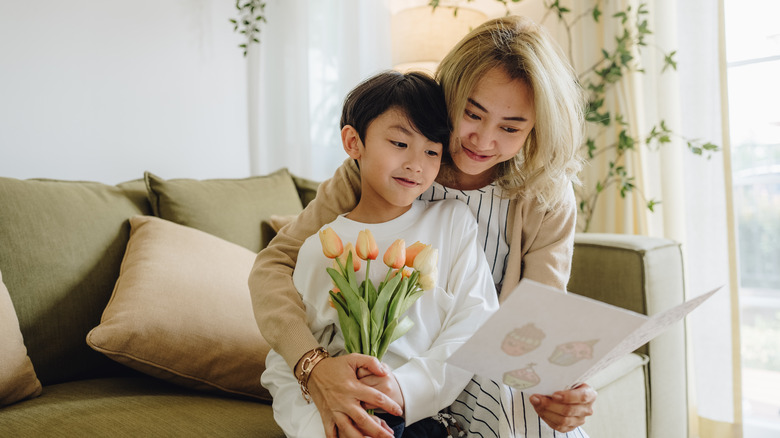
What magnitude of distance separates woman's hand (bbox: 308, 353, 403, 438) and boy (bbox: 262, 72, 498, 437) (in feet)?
0.14

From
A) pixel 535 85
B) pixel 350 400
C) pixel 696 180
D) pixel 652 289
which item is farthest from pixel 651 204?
pixel 350 400

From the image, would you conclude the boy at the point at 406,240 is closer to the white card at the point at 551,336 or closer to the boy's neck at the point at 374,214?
the boy's neck at the point at 374,214

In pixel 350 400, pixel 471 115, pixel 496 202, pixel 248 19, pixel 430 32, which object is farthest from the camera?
pixel 248 19

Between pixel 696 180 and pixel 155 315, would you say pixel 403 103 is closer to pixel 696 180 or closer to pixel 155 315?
pixel 155 315

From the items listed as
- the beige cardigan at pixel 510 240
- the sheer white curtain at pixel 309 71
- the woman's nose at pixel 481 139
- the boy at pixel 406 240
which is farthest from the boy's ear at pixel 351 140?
the sheer white curtain at pixel 309 71

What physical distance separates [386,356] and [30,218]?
0.86m

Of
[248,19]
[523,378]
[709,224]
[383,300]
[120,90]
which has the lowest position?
[523,378]

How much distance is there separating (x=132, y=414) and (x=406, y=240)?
1.86ft

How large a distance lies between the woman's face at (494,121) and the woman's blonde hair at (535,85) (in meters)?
0.01

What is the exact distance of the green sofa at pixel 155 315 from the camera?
3.44 feet

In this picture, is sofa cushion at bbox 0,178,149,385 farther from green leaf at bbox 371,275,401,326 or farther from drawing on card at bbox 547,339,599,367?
drawing on card at bbox 547,339,599,367

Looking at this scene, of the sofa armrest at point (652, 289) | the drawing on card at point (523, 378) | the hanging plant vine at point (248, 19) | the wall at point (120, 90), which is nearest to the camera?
the drawing on card at point (523, 378)

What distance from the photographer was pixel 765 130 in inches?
77.7

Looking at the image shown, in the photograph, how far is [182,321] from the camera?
1.15m
